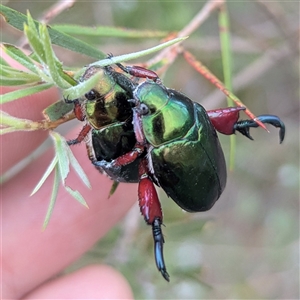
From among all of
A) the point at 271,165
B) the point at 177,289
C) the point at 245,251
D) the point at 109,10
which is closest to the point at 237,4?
the point at 109,10

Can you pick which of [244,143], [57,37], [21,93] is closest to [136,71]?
[57,37]

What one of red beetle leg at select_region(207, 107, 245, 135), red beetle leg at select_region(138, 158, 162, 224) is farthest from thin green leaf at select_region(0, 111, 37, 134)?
red beetle leg at select_region(207, 107, 245, 135)

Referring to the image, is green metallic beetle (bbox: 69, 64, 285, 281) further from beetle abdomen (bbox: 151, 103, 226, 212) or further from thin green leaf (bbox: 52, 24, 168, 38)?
thin green leaf (bbox: 52, 24, 168, 38)

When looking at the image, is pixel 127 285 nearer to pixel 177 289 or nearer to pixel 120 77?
pixel 177 289

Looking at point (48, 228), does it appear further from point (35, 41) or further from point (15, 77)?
point (35, 41)

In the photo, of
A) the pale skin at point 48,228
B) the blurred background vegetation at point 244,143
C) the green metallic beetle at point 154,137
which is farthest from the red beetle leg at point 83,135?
the blurred background vegetation at point 244,143
